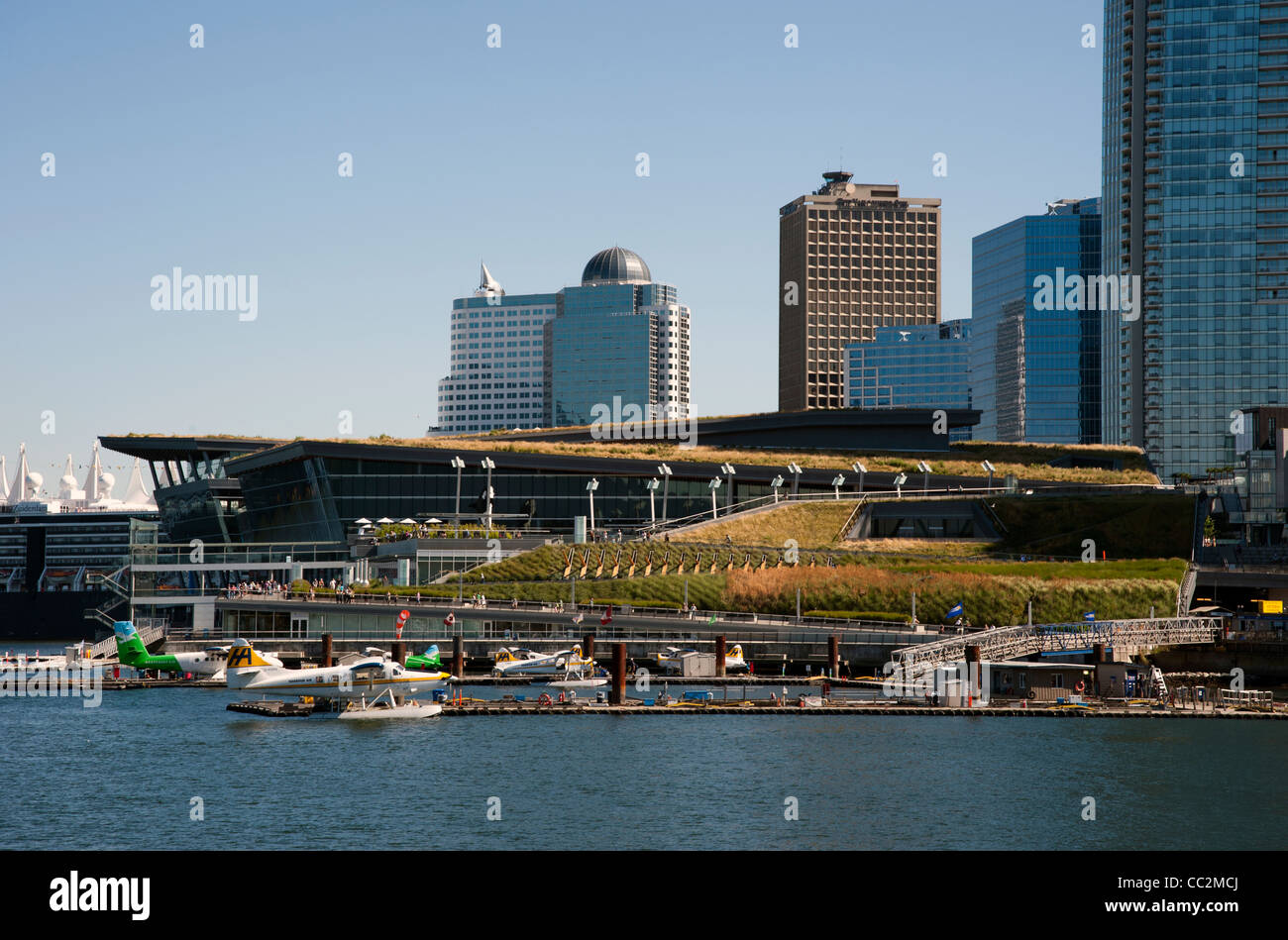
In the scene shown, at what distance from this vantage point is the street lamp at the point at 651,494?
158m

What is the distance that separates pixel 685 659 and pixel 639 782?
4487 centimetres

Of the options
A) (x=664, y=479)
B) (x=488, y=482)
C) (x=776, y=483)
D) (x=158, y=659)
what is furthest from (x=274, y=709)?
(x=664, y=479)

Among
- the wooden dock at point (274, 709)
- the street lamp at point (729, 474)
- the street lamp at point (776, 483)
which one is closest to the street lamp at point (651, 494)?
the street lamp at point (729, 474)

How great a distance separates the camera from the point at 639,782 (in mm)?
66500

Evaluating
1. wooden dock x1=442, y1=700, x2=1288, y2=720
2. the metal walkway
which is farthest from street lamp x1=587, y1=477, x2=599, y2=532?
wooden dock x1=442, y1=700, x2=1288, y2=720

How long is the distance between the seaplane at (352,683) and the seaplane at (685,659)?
75.0 feet

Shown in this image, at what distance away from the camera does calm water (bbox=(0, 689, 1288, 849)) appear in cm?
5662

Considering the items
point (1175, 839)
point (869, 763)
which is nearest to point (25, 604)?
point (869, 763)

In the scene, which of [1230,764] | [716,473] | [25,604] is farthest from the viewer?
[25,604]

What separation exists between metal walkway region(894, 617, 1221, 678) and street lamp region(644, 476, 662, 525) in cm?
5315

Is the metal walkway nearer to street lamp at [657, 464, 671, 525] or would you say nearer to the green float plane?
the green float plane

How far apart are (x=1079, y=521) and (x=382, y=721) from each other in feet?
287
